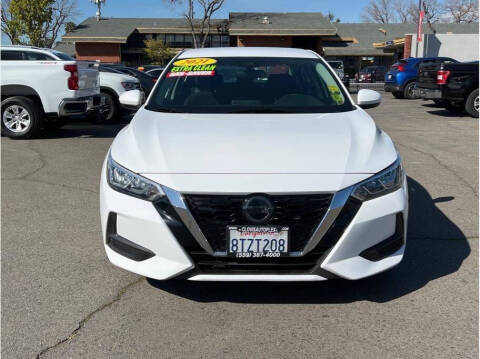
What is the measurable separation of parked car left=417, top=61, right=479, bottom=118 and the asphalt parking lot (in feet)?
31.5

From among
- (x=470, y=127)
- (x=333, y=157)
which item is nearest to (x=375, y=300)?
(x=333, y=157)

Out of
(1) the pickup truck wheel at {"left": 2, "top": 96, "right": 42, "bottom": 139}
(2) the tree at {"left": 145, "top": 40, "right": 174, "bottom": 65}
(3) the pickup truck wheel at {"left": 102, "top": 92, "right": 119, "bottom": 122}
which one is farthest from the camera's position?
(2) the tree at {"left": 145, "top": 40, "right": 174, "bottom": 65}

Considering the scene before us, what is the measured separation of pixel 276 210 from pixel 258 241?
20cm

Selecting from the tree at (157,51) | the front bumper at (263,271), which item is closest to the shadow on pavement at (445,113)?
the front bumper at (263,271)

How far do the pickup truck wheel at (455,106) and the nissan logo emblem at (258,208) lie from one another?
13138 millimetres

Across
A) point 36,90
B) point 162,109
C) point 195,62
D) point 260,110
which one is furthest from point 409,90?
point 162,109

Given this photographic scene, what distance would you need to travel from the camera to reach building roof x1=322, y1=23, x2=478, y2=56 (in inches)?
1801

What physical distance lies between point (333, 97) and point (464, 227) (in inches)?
68.5

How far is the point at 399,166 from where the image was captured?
3338 millimetres

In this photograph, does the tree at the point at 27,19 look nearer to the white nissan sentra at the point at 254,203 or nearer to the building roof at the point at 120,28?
the building roof at the point at 120,28

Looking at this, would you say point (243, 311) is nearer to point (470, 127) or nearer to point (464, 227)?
point (464, 227)

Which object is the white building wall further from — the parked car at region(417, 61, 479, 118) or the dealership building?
the parked car at region(417, 61, 479, 118)

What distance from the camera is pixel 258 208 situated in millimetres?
2855

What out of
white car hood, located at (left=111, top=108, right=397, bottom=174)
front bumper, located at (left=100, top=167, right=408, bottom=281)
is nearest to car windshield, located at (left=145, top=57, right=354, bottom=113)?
white car hood, located at (left=111, top=108, right=397, bottom=174)
